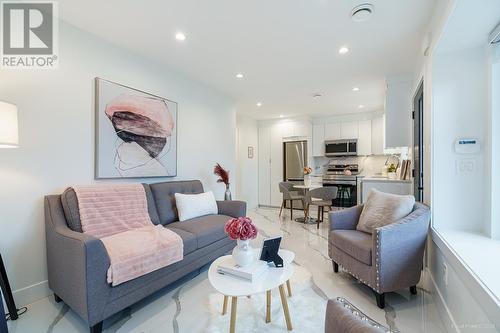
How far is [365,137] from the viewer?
17.8ft

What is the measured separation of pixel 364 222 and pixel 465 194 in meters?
0.83

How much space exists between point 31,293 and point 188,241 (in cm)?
131

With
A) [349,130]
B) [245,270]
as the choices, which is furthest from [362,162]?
[245,270]

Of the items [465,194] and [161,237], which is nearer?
[465,194]

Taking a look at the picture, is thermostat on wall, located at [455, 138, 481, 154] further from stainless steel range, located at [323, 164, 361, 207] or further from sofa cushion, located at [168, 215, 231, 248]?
stainless steel range, located at [323, 164, 361, 207]

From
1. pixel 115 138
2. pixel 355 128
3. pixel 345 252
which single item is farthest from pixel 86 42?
pixel 355 128

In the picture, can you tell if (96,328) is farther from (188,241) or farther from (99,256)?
(188,241)

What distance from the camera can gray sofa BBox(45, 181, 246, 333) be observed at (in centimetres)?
150

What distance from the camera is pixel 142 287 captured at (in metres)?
1.79

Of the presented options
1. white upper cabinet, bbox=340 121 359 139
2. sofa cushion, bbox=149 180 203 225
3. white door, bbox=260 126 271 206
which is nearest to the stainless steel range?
white upper cabinet, bbox=340 121 359 139

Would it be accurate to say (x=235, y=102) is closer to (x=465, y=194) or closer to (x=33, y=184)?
(x=33, y=184)

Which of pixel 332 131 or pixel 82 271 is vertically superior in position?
pixel 332 131

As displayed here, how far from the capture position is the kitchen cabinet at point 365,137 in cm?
538

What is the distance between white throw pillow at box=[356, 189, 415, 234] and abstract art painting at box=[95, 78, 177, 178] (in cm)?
240
